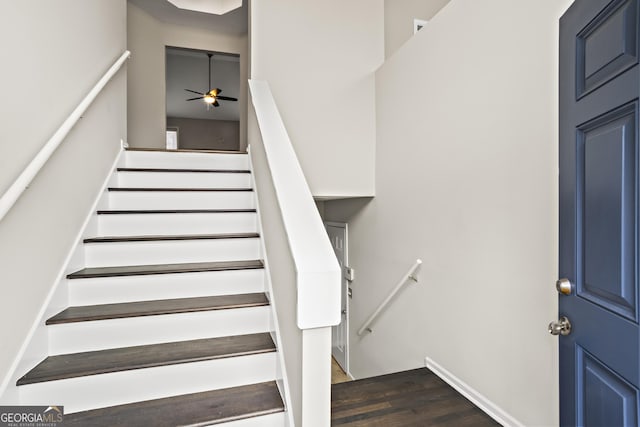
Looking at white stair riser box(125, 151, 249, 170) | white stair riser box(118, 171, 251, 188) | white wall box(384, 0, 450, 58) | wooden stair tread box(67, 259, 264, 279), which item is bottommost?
wooden stair tread box(67, 259, 264, 279)

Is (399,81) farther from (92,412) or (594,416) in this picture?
(92,412)

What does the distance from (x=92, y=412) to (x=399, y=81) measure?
2872mm

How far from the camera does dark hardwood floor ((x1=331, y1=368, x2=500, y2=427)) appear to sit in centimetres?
174

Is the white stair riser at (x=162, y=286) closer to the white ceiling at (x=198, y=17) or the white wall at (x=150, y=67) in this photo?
the white wall at (x=150, y=67)

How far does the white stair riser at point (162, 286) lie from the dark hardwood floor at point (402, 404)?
80 cm

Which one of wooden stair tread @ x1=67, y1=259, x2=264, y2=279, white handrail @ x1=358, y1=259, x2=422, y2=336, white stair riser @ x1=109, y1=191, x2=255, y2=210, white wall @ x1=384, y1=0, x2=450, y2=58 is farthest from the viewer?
white wall @ x1=384, y1=0, x2=450, y2=58

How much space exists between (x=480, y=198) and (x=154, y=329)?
1.85m

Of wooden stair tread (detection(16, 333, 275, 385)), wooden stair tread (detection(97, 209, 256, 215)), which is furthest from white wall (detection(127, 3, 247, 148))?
wooden stair tread (detection(16, 333, 275, 385))

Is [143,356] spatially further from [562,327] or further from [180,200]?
[562,327]

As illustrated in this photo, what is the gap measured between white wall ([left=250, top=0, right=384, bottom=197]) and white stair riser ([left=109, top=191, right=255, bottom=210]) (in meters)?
0.81

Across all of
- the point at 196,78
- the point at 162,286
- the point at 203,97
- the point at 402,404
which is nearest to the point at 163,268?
the point at 162,286

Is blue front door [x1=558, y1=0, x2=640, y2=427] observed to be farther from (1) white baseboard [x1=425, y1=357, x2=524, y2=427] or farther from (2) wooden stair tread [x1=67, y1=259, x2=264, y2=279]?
(2) wooden stair tread [x1=67, y1=259, x2=264, y2=279]

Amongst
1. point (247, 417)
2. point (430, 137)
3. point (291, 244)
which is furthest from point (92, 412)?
point (430, 137)

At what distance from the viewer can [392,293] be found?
290 centimetres
